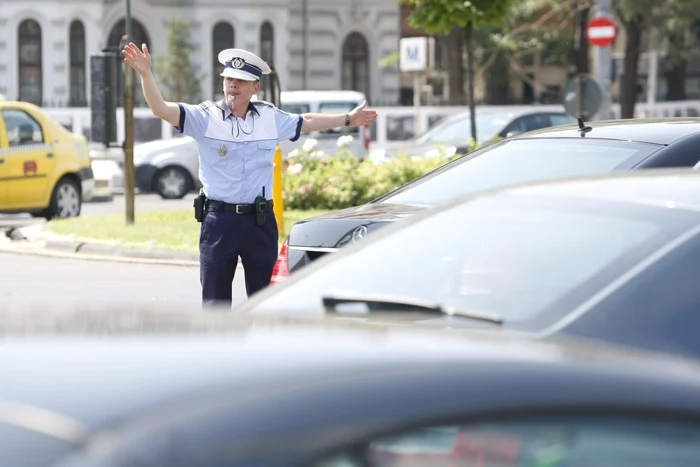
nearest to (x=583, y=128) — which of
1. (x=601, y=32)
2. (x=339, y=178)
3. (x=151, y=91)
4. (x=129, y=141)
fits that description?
(x=151, y=91)

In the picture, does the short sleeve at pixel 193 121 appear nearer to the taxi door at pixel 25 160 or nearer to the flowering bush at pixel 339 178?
the flowering bush at pixel 339 178

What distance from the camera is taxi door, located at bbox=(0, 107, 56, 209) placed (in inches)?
784

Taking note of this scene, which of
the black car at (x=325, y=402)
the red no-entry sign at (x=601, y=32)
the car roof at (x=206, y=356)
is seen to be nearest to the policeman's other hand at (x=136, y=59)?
the car roof at (x=206, y=356)

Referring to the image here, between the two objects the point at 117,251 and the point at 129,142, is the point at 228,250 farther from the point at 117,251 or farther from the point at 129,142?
A: the point at 129,142

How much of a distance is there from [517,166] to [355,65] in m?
45.2

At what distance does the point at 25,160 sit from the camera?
2009cm

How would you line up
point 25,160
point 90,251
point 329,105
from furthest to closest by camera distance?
point 329,105 → point 25,160 → point 90,251

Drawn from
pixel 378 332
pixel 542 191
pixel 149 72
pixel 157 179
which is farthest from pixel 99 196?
pixel 378 332

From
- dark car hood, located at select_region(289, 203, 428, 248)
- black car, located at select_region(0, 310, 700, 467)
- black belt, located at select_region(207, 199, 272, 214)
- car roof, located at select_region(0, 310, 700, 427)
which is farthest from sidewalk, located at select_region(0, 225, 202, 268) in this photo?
black car, located at select_region(0, 310, 700, 467)

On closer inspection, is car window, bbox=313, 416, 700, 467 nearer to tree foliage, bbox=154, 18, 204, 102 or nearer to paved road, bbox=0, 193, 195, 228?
paved road, bbox=0, 193, 195, 228

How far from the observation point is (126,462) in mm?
1888

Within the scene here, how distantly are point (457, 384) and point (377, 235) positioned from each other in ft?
6.89

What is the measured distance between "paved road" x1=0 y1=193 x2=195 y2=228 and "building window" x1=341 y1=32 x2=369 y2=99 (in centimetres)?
2342

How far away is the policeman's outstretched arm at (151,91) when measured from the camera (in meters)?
7.96
